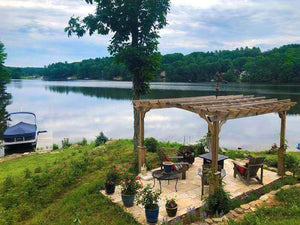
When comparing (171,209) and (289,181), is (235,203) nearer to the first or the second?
(171,209)

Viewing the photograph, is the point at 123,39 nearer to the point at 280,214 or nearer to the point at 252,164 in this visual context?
the point at 252,164

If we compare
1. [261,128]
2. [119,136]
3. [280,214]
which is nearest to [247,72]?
[261,128]

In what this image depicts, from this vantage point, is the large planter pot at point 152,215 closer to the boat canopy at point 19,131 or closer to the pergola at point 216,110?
the pergola at point 216,110

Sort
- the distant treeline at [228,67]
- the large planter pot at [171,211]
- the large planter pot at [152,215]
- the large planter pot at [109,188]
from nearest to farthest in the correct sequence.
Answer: the large planter pot at [152,215] → the large planter pot at [171,211] → the large planter pot at [109,188] → the distant treeline at [228,67]

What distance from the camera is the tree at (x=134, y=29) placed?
9.29m

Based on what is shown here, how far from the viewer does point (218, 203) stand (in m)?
5.45

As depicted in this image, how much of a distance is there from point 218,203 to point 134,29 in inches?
295

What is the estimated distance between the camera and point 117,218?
5383 millimetres

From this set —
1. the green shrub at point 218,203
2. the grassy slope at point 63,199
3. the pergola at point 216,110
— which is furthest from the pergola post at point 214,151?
the grassy slope at point 63,199

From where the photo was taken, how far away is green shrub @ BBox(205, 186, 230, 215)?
17.7 feet

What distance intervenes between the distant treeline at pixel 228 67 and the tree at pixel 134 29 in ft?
110

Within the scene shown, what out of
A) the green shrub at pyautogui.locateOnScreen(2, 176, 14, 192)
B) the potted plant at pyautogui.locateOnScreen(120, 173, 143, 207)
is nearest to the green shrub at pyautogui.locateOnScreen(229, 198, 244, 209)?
the potted plant at pyautogui.locateOnScreen(120, 173, 143, 207)

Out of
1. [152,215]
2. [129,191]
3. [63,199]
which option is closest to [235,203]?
[152,215]

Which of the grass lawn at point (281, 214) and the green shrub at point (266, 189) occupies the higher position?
the grass lawn at point (281, 214)
